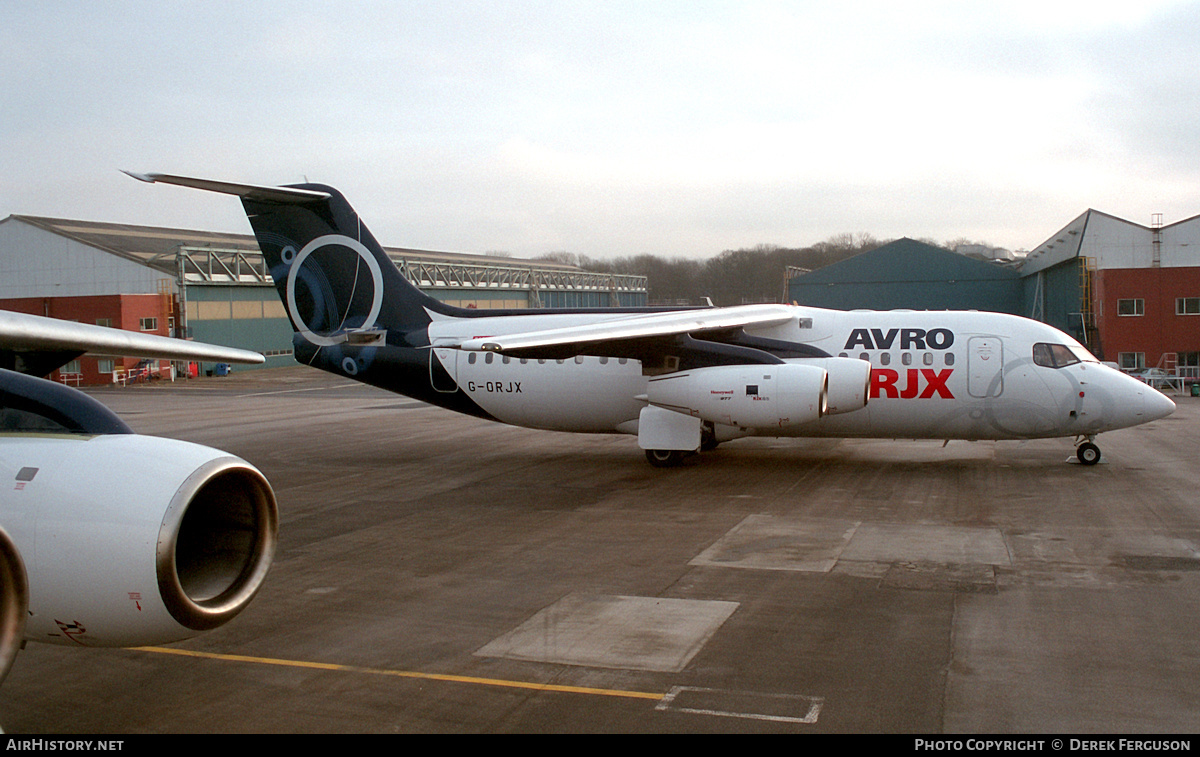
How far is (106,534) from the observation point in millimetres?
5297

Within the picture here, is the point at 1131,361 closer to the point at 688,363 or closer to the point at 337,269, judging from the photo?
the point at 688,363

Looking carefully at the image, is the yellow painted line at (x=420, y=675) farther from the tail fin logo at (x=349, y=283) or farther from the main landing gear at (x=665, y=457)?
the tail fin logo at (x=349, y=283)

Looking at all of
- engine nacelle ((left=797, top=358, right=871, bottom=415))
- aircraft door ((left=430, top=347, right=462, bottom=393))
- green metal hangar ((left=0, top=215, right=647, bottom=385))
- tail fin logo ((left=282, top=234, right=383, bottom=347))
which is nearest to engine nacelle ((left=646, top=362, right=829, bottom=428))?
engine nacelle ((left=797, top=358, right=871, bottom=415))

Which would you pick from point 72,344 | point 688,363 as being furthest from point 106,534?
point 688,363

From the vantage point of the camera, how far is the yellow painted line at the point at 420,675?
25.6 ft

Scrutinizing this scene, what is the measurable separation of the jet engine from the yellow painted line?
7.45 ft

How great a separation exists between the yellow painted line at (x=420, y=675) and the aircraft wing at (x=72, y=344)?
2.34 m

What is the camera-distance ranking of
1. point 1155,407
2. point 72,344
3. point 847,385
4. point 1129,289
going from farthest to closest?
1. point 1129,289
2. point 1155,407
3. point 847,385
4. point 72,344

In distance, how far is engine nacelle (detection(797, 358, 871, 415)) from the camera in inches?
700

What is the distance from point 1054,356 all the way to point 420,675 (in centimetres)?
1496

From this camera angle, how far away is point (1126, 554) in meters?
12.1

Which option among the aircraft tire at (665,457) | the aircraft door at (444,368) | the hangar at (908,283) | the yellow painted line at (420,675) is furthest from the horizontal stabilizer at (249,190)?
the hangar at (908,283)
